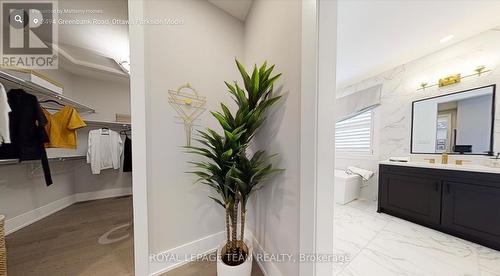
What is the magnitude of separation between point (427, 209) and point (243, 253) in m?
2.49

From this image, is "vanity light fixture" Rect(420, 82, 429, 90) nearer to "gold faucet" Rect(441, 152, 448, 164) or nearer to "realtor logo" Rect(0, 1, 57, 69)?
"gold faucet" Rect(441, 152, 448, 164)

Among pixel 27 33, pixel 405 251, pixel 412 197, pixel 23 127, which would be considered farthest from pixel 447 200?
pixel 27 33

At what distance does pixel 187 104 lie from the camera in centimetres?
146

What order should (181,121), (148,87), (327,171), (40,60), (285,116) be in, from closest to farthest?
(327,171) → (285,116) → (148,87) → (181,121) → (40,60)

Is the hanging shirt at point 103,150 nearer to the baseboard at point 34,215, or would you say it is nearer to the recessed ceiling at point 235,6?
the baseboard at point 34,215

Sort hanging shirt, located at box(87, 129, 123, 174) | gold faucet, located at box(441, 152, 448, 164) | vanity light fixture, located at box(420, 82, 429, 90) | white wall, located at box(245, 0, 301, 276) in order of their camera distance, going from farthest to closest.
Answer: hanging shirt, located at box(87, 129, 123, 174)
vanity light fixture, located at box(420, 82, 429, 90)
gold faucet, located at box(441, 152, 448, 164)
white wall, located at box(245, 0, 301, 276)

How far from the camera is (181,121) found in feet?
4.69

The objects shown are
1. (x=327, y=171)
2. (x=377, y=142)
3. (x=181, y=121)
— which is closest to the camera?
(x=327, y=171)

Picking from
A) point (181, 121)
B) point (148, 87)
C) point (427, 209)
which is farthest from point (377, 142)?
point (148, 87)

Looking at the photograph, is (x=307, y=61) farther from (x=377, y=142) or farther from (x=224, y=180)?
(x=377, y=142)

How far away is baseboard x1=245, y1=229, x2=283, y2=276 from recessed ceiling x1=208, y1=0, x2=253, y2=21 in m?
2.39

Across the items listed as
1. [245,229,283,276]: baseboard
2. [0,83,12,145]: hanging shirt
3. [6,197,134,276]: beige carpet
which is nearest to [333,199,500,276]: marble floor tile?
[245,229,283,276]: baseboard

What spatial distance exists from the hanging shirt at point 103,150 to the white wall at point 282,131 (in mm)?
2892

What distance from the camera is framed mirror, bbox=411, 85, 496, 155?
1955 millimetres
